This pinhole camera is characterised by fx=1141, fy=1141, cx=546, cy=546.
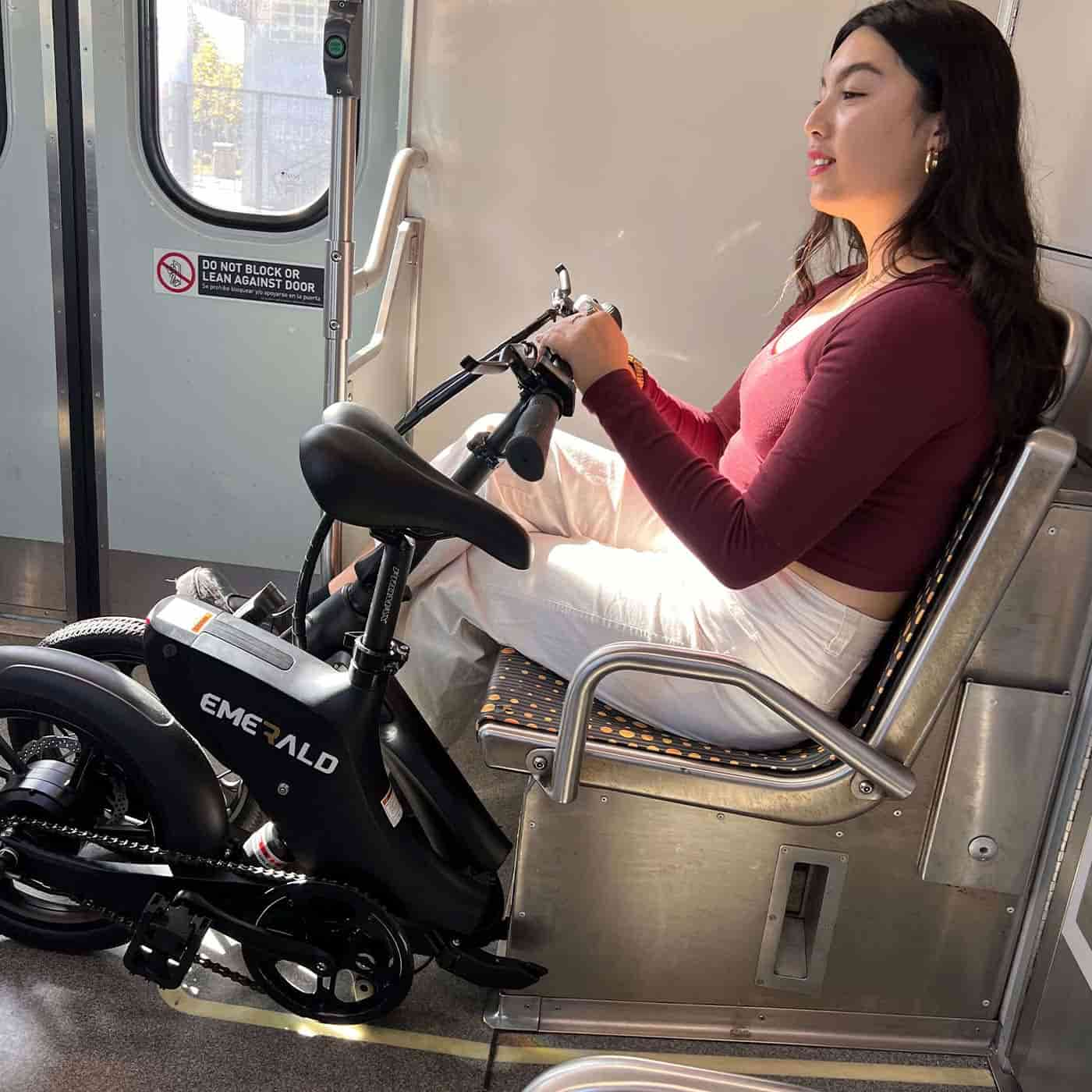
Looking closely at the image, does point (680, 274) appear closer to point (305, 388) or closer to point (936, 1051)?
point (305, 388)

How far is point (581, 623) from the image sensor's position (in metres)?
1.92

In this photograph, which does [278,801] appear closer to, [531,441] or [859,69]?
[531,441]

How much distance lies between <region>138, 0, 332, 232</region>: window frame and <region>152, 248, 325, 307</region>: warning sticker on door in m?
0.10

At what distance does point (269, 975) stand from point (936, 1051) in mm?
1209

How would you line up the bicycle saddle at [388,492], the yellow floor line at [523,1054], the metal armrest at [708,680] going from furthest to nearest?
the yellow floor line at [523,1054]
the metal armrest at [708,680]
the bicycle saddle at [388,492]

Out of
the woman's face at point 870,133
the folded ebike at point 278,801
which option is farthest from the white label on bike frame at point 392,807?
the woman's face at point 870,133

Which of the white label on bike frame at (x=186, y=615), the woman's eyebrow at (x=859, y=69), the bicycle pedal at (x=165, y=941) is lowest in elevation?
the bicycle pedal at (x=165, y=941)

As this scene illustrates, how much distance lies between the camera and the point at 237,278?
3.29 m

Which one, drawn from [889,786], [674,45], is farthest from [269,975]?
[674,45]

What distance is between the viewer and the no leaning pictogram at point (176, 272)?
3291 millimetres

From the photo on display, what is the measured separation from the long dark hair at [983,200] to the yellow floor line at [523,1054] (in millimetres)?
1145

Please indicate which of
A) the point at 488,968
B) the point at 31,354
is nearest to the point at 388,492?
the point at 488,968

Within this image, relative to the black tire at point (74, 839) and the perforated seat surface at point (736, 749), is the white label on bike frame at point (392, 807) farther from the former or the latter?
the black tire at point (74, 839)

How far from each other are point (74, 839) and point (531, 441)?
1.13 meters
